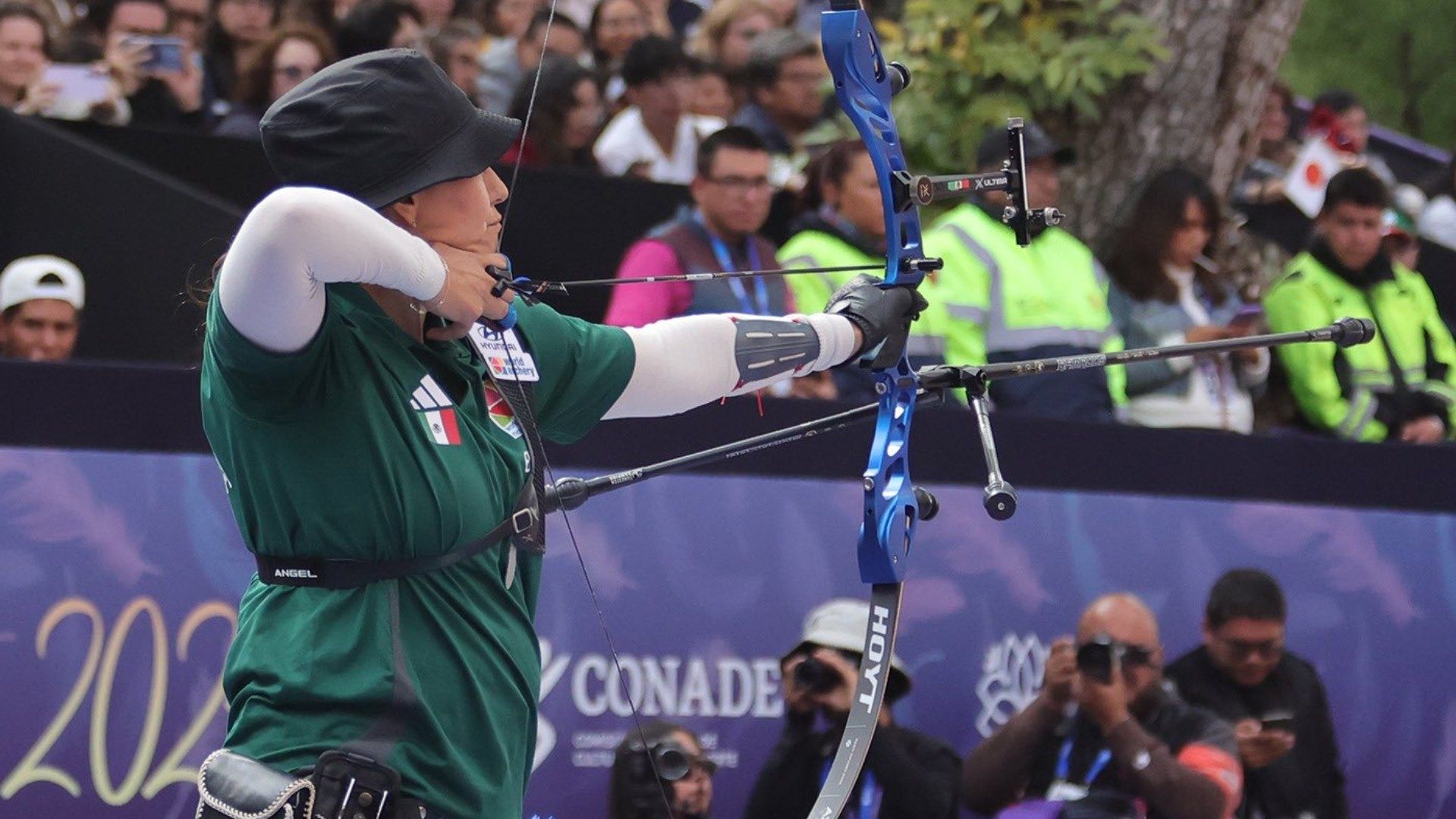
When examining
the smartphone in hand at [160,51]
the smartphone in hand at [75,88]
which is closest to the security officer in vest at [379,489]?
the smartphone in hand at [75,88]

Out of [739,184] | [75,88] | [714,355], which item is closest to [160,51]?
[75,88]

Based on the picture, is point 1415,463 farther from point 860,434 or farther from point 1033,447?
point 860,434

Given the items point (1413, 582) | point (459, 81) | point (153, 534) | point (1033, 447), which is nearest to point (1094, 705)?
point (1033, 447)

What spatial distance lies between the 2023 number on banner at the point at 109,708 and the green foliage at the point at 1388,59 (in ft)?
30.5

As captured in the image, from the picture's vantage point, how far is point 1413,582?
5680mm

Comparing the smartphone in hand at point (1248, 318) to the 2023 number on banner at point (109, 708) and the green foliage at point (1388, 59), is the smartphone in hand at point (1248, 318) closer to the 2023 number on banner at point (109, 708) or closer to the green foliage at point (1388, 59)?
the 2023 number on banner at point (109, 708)

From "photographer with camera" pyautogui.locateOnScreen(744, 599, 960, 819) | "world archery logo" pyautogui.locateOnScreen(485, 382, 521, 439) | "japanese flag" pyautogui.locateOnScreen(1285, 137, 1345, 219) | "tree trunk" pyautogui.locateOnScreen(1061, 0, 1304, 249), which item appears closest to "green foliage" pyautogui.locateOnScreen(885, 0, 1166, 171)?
"tree trunk" pyautogui.locateOnScreen(1061, 0, 1304, 249)

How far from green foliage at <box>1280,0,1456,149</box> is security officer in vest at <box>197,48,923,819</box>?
10.4 metres

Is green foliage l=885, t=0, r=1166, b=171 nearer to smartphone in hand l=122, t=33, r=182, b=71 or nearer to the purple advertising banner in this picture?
the purple advertising banner

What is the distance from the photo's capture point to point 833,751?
4.62 meters

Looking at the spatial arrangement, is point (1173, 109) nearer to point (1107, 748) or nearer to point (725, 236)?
point (725, 236)

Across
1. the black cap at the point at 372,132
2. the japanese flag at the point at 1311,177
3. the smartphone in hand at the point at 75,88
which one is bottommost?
the black cap at the point at 372,132

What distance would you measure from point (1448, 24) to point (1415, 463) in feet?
22.3

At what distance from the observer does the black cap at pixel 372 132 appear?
2359 mm
